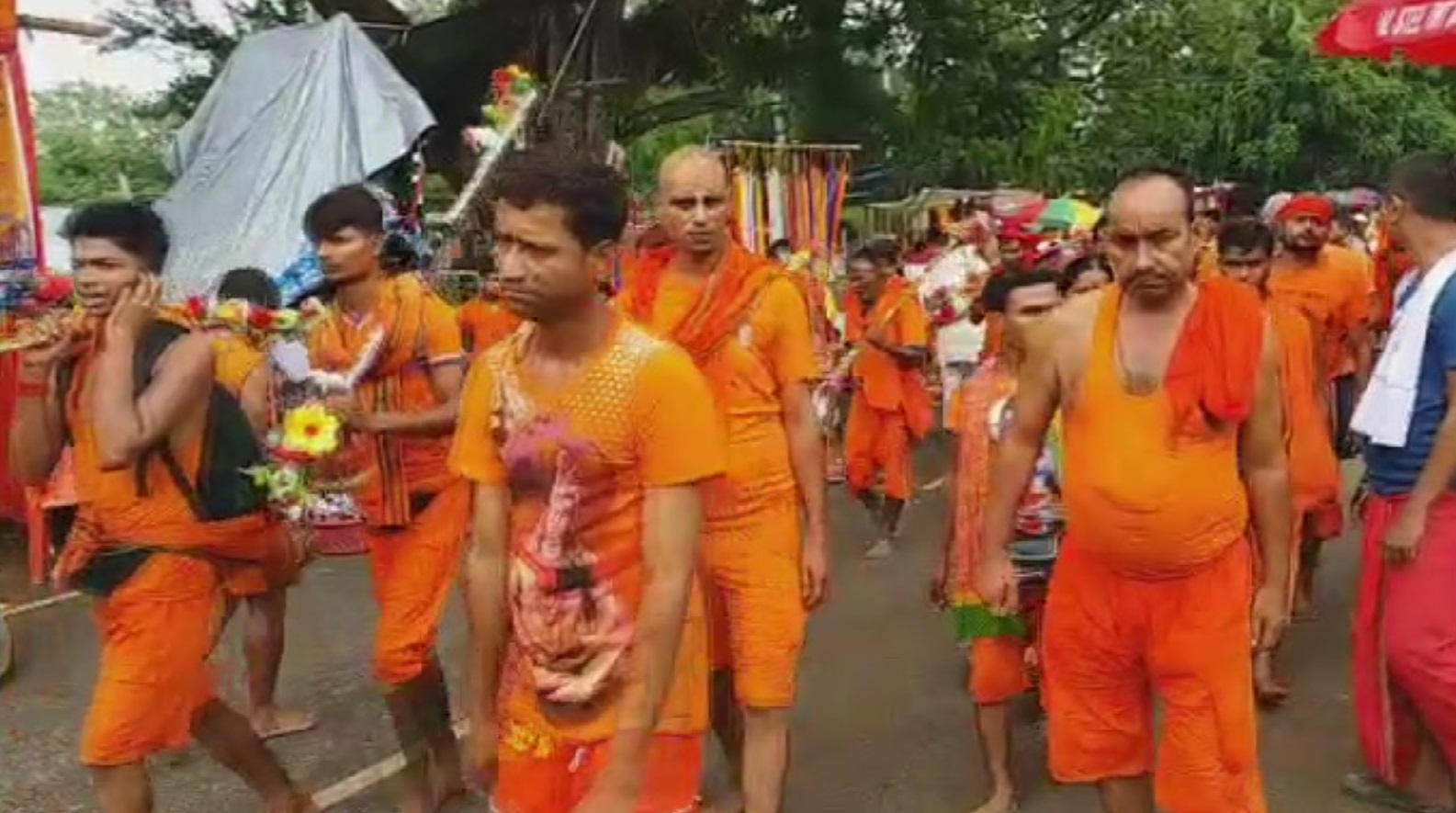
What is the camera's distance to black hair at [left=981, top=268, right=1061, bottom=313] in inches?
189

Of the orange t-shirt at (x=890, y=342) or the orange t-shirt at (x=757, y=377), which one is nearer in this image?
the orange t-shirt at (x=757, y=377)

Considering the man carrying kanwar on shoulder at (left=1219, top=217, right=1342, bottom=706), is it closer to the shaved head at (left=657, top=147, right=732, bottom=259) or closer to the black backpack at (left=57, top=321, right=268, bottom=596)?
the shaved head at (left=657, top=147, right=732, bottom=259)

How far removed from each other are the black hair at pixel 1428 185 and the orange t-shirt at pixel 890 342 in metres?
4.80

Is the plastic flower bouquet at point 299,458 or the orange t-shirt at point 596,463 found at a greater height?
the orange t-shirt at point 596,463

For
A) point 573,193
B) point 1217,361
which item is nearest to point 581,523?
point 573,193

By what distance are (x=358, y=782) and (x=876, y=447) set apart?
4753 millimetres

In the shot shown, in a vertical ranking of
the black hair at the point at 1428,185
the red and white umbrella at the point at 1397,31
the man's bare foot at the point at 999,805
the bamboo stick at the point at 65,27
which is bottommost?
the man's bare foot at the point at 999,805

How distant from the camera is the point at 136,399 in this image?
3840mm

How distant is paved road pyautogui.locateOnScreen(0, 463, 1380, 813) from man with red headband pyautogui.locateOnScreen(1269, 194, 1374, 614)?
1107 millimetres

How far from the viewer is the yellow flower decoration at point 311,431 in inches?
172

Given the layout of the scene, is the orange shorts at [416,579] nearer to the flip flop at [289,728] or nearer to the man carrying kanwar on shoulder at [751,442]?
the man carrying kanwar on shoulder at [751,442]

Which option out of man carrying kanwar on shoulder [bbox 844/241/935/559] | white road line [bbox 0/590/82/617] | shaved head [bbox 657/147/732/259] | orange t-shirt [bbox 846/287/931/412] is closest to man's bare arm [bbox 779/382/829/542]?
shaved head [bbox 657/147/732/259]

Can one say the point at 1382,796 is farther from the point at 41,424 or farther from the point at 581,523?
the point at 41,424

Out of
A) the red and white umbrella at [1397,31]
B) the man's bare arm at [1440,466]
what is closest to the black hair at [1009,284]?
the man's bare arm at [1440,466]
